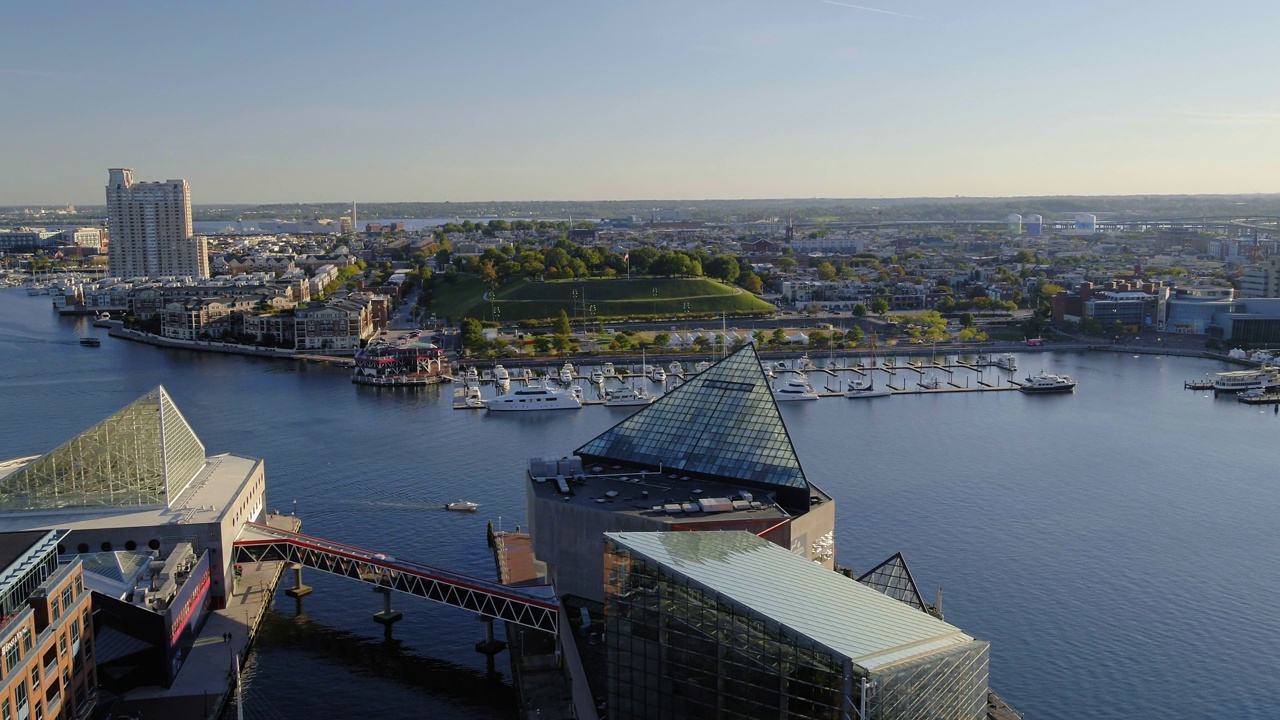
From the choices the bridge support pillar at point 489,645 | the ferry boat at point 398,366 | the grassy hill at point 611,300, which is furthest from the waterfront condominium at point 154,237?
the bridge support pillar at point 489,645

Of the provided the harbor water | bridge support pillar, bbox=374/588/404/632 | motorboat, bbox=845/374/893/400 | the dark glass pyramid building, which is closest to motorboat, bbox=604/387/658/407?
Answer: the harbor water

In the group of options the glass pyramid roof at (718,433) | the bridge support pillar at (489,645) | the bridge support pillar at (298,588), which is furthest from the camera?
the bridge support pillar at (298,588)

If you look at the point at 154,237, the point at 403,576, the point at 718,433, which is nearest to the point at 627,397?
the point at 718,433

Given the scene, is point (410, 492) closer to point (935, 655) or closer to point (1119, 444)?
point (935, 655)

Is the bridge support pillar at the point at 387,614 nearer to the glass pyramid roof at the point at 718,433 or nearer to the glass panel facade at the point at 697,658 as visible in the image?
the glass pyramid roof at the point at 718,433

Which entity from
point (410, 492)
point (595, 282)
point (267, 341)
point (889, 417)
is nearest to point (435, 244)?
point (595, 282)

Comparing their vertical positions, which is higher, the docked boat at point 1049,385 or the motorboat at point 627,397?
the docked boat at point 1049,385

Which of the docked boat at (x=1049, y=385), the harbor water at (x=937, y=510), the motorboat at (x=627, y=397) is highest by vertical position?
the docked boat at (x=1049, y=385)
